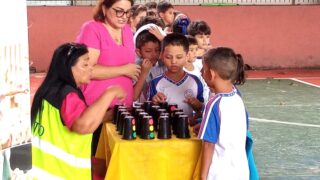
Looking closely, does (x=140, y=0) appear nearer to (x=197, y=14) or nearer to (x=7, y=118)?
(x=197, y=14)

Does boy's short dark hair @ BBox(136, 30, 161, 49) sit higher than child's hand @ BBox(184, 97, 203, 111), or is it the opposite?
boy's short dark hair @ BBox(136, 30, 161, 49)

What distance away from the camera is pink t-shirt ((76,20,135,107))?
160 inches

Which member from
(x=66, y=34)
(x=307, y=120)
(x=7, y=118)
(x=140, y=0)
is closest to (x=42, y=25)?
(x=66, y=34)

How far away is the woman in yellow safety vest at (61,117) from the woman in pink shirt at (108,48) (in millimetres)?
709

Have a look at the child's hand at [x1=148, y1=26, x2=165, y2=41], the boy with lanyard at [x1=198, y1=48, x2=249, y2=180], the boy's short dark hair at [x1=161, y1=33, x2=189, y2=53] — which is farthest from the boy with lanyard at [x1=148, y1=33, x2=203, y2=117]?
the boy with lanyard at [x1=198, y1=48, x2=249, y2=180]

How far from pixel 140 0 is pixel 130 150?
44.1 ft

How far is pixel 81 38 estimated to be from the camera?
161 inches

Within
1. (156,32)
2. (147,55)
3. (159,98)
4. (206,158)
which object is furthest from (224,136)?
(156,32)

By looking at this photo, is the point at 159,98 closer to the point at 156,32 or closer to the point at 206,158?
the point at 156,32

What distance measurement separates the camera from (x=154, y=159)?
11.7 feet

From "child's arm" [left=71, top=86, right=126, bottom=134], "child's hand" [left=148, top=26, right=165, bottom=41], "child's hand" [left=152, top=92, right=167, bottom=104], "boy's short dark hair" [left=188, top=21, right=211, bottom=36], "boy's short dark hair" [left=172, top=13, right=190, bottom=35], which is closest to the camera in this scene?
"child's arm" [left=71, top=86, right=126, bottom=134]

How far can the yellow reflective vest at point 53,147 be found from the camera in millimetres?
3227

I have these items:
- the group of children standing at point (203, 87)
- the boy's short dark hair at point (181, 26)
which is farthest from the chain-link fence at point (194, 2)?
the group of children standing at point (203, 87)

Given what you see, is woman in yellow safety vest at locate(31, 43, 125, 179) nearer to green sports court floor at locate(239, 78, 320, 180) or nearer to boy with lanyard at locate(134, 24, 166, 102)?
boy with lanyard at locate(134, 24, 166, 102)
